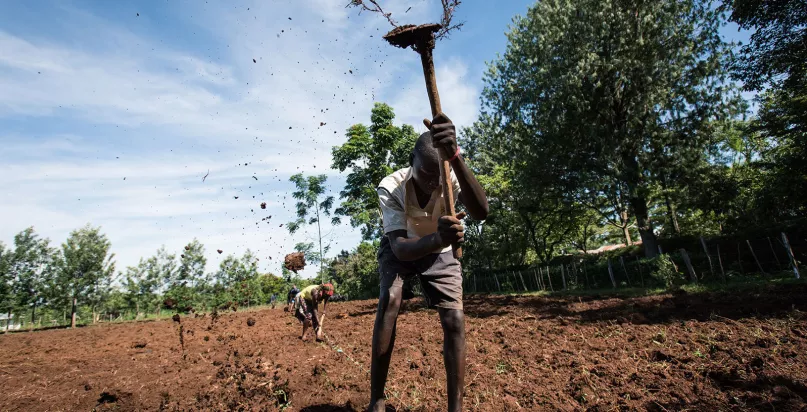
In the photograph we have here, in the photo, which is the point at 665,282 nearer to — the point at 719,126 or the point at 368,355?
the point at 719,126

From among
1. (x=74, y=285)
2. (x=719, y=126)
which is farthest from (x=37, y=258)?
(x=719, y=126)

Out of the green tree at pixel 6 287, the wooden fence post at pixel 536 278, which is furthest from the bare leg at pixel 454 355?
the green tree at pixel 6 287

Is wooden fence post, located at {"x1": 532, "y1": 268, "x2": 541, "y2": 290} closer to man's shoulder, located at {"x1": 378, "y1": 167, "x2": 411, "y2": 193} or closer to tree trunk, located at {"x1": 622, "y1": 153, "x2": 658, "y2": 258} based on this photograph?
tree trunk, located at {"x1": 622, "y1": 153, "x2": 658, "y2": 258}

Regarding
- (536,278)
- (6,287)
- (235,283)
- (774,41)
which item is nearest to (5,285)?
(6,287)

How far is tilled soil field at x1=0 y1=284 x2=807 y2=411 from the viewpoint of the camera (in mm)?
3018

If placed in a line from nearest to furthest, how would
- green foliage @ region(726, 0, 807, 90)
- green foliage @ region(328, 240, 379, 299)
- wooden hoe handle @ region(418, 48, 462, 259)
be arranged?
wooden hoe handle @ region(418, 48, 462, 259), green foliage @ region(726, 0, 807, 90), green foliage @ region(328, 240, 379, 299)

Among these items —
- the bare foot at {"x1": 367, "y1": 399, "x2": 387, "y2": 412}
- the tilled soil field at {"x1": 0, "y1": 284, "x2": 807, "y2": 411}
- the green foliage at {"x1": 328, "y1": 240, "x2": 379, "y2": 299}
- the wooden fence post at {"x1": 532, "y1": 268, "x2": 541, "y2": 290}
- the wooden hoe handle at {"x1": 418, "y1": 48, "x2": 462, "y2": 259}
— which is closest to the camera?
the wooden hoe handle at {"x1": 418, "y1": 48, "x2": 462, "y2": 259}

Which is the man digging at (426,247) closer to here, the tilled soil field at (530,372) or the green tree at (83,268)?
the tilled soil field at (530,372)

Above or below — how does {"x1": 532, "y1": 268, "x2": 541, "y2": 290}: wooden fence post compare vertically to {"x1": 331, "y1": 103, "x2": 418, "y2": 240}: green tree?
below

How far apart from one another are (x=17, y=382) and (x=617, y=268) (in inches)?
743

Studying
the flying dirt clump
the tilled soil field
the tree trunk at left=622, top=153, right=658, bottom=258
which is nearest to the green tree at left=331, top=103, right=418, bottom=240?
the flying dirt clump

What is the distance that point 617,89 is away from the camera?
15.5 meters

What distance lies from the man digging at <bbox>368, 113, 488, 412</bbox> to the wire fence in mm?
12345

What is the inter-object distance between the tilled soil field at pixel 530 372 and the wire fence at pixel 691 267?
6.11 m
